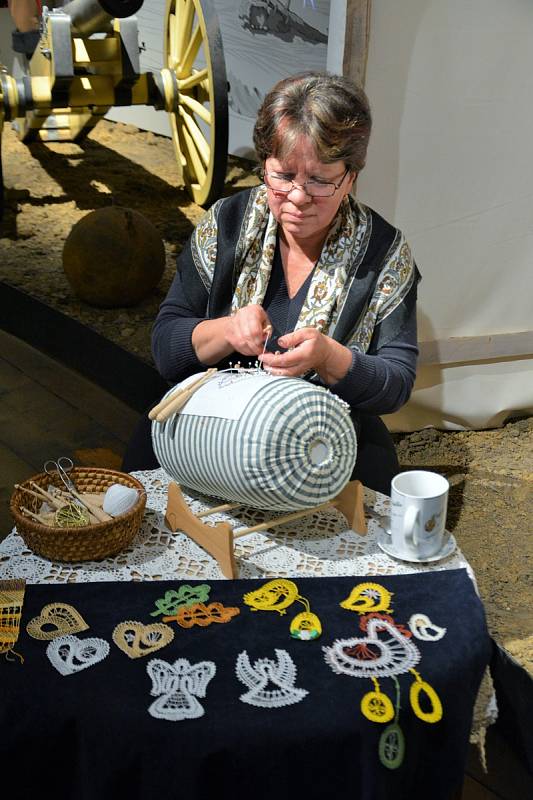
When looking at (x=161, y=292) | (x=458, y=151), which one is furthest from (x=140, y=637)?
(x=161, y=292)

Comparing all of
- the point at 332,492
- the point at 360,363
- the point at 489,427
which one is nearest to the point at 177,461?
the point at 332,492

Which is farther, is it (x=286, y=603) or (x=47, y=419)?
(x=47, y=419)

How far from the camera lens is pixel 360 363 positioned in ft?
5.31

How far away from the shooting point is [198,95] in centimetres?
404

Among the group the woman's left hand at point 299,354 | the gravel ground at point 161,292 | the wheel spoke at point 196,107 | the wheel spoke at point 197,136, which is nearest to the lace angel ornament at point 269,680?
the woman's left hand at point 299,354

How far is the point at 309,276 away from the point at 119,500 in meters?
0.61

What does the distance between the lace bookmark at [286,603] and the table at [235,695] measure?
0.04 ft

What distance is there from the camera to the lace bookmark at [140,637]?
3.82ft

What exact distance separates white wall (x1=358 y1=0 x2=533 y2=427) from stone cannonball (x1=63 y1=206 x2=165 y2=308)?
1.26 m

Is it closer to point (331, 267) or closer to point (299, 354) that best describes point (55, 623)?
point (299, 354)

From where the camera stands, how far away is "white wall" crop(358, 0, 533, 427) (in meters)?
2.25

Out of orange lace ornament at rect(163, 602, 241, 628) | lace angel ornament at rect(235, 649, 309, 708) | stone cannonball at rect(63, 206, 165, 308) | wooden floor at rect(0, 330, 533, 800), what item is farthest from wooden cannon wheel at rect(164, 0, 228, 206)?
lace angel ornament at rect(235, 649, 309, 708)

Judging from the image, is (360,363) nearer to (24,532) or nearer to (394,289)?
(394,289)

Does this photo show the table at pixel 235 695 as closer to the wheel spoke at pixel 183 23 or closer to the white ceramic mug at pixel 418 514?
the white ceramic mug at pixel 418 514
